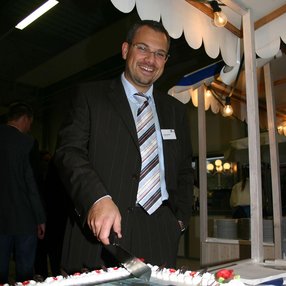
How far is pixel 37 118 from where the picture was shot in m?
12.0

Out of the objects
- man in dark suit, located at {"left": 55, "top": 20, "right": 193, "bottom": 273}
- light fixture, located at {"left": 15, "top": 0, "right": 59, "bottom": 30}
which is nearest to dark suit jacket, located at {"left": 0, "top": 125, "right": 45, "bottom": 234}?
man in dark suit, located at {"left": 55, "top": 20, "right": 193, "bottom": 273}

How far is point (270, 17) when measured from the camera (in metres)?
2.10

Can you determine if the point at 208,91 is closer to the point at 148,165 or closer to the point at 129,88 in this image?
the point at 129,88

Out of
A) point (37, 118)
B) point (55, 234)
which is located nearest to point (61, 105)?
point (37, 118)

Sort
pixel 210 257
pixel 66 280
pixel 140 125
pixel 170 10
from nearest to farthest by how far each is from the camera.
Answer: pixel 66 280
pixel 140 125
pixel 170 10
pixel 210 257

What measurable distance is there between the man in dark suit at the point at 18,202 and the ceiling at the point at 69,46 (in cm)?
280

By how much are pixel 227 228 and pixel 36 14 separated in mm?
3907

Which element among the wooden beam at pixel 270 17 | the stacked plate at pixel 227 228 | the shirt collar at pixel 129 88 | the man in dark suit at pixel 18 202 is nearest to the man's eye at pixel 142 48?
the shirt collar at pixel 129 88

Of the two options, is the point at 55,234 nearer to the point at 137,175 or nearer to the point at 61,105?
the point at 137,175

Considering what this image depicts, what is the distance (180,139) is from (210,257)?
161cm

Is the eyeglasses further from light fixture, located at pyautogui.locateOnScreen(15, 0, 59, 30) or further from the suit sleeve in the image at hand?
light fixture, located at pyautogui.locateOnScreen(15, 0, 59, 30)

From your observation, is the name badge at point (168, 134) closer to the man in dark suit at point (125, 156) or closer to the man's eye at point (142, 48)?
the man in dark suit at point (125, 156)

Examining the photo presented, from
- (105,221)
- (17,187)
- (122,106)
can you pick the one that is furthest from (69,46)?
(105,221)

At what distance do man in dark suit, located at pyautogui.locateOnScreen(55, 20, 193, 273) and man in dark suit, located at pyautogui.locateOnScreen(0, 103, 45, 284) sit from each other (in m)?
1.27
